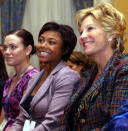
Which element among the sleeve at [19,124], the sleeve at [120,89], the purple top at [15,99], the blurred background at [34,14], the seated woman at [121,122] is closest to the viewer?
the seated woman at [121,122]

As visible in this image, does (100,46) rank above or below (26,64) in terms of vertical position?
above

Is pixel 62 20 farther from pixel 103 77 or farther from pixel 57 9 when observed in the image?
pixel 103 77

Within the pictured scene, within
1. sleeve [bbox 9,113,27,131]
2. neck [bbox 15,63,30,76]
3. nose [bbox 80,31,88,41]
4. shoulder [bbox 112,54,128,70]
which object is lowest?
sleeve [bbox 9,113,27,131]

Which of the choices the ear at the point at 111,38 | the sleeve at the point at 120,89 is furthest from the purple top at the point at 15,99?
the sleeve at the point at 120,89

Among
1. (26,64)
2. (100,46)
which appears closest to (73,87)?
(100,46)

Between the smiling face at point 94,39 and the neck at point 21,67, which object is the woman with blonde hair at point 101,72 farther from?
the neck at point 21,67

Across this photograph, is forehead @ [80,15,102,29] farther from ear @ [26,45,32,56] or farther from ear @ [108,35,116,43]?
ear @ [26,45,32,56]

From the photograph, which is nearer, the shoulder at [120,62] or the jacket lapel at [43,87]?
the shoulder at [120,62]

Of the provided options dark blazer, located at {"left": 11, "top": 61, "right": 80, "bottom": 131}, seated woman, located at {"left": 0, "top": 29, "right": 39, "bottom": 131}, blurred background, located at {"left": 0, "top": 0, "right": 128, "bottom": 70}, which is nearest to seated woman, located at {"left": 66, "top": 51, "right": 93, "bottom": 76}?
seated woman, located at {"left": 0, "top": 29, "right": 39, "bottom": 131}

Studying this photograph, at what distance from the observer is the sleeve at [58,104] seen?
202cm

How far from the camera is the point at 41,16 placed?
5.80m

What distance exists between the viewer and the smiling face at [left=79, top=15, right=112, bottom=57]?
182cm

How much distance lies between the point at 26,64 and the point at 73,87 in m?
1.01

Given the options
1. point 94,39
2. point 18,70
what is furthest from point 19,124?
point 94,39
